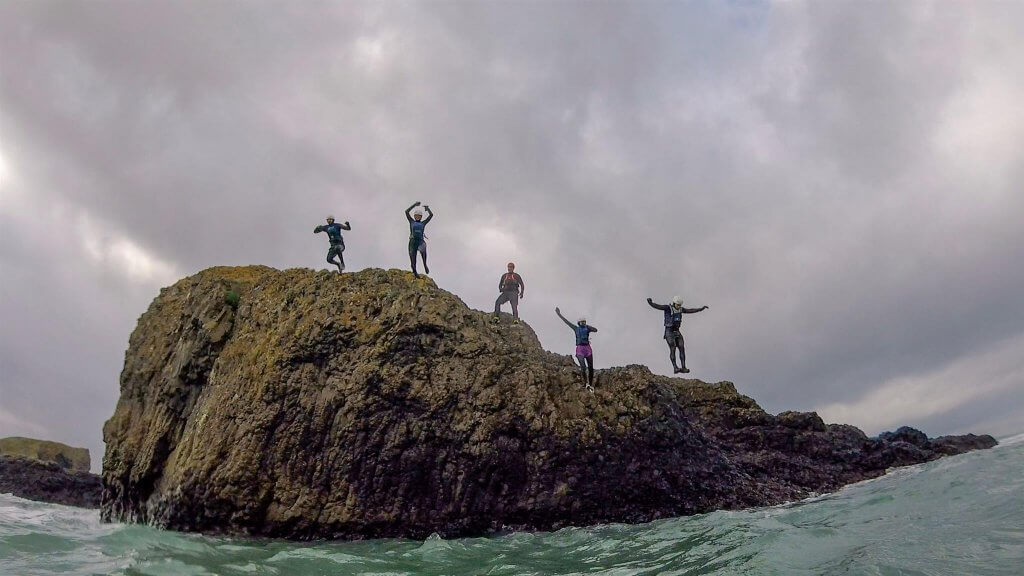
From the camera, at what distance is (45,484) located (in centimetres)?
2888

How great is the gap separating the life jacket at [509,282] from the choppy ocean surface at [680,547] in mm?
9398

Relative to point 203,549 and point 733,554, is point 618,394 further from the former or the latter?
point 203,549

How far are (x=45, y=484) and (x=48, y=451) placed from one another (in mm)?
12097

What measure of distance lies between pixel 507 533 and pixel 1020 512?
9.38 metres

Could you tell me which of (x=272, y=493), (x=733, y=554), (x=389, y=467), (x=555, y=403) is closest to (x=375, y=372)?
(x=389, y=467)

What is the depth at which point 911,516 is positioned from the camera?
1053cm

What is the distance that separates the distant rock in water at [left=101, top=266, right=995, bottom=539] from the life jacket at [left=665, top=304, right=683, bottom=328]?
4352 millimetres

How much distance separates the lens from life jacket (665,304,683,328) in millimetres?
20688

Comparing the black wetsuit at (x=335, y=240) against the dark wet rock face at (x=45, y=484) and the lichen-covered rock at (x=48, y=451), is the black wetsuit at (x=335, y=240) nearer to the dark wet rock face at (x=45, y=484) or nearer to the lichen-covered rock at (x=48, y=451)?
the dark wet rock face at (x=45, y=484)

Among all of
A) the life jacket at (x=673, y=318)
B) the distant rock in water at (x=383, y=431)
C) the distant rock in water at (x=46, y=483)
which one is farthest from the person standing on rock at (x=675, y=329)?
the distant rock in water at (x=46, y=483)

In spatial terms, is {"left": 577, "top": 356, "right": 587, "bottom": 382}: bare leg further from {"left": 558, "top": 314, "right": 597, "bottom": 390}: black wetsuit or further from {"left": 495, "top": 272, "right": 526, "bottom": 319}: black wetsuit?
{"left": 495, "top": 272, "right": 526, "bottom": 319}: black wetsuit

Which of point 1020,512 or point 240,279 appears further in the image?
point 240,279

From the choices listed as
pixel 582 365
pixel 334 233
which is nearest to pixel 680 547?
pixel 582 365

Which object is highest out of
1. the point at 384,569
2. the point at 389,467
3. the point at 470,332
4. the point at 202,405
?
the point at 470,332
